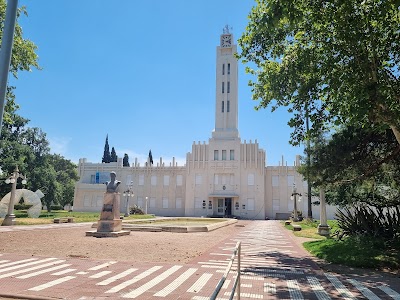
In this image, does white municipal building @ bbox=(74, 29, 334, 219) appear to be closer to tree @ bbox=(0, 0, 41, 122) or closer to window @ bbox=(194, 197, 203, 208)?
window @ bbox=(194, 197, 203, 208)

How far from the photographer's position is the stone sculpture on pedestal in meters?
17.5

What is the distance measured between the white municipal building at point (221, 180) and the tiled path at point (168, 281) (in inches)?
1711

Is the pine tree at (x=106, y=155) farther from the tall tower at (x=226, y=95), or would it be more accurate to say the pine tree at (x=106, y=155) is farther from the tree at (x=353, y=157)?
the tree at (x=353, y=157)

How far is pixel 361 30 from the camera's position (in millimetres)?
9617

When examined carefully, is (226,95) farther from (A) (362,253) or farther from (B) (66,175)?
(A) (362,253)

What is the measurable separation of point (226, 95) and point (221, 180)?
15.0 meters

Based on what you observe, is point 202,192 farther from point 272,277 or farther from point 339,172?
point 272,277

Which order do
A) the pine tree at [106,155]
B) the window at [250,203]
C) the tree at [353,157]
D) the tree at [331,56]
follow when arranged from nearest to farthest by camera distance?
the tree at [331,56] → the tree at [353,157] → the window at [250,203] → the pine tree at [106,155]

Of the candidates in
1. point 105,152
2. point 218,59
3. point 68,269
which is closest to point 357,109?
point 68,269

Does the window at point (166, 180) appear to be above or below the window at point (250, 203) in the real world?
above

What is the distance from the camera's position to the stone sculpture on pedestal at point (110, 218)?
1755 cm

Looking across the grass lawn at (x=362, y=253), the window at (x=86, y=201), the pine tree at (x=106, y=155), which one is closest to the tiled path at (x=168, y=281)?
the grass lawn at (x=362, y=253)

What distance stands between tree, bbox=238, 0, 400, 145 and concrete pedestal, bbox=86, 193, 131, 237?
10.5m

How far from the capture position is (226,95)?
57688 mm
